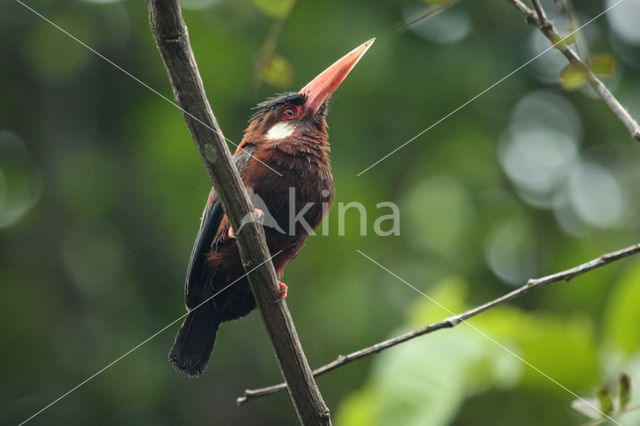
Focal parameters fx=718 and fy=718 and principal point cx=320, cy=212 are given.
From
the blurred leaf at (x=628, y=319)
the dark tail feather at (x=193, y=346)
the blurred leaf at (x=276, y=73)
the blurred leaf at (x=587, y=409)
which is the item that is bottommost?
the blurred leaf at (x=628, y=319)

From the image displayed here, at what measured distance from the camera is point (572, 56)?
4.60ft

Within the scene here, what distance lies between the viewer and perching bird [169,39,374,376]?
7.34 ft

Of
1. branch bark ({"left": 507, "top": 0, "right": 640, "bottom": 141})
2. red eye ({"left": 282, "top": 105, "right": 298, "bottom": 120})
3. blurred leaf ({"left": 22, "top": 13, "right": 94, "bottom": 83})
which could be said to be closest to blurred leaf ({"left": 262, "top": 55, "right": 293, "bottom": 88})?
branch bark ({"left": 507, "top": 0, "right": 640, "bottom": 141})

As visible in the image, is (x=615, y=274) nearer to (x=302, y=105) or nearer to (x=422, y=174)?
(x=422, y=174)

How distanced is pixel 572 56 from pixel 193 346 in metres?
1.43

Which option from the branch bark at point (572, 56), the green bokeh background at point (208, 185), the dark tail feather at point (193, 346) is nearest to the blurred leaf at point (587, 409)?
the branch bark at point (572, 56)

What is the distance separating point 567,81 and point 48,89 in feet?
19.7

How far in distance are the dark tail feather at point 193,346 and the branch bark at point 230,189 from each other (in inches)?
21.5

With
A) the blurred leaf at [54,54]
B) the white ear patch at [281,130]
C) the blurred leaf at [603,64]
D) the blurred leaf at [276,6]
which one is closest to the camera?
the blurred leaf at [603,64]

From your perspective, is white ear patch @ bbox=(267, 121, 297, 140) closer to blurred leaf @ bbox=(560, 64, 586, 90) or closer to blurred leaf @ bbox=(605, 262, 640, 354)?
blurred leaf @ bbox=(560, 64, 586, 90)

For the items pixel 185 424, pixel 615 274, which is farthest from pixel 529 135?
pixel 185 424

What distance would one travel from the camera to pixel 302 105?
8.48ft

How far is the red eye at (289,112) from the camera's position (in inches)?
102

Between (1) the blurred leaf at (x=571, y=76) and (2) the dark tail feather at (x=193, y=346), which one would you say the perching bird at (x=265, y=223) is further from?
(1) the blurred leaf at (x=571, y=76)
